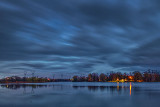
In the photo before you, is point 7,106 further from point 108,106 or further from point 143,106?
point 143,106

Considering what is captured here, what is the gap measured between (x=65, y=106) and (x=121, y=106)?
9.59 metres

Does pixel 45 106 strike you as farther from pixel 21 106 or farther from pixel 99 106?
pixel 99 106

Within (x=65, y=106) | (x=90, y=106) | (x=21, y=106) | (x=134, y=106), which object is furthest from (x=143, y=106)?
(x=21, y=106)

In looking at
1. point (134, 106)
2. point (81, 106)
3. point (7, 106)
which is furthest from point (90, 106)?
point (7, 106)

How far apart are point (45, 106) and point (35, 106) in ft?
5.55

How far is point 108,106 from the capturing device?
29844 mm

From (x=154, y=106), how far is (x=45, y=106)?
18.6m

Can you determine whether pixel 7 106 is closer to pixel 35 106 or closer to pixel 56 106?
pixel 35 106

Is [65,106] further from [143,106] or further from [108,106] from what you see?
[143,106]

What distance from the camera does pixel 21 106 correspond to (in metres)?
29.6

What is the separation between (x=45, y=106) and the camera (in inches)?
1181

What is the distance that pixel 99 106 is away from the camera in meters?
29.8

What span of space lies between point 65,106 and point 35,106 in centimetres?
518

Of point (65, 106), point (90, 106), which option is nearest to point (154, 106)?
point (90, 106)
